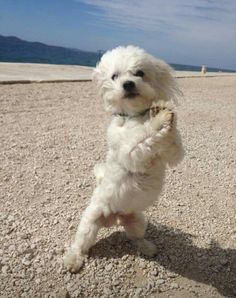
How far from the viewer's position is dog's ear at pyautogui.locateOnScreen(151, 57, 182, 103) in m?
3.49

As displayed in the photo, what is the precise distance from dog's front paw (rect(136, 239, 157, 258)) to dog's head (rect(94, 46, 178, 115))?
1203 mm

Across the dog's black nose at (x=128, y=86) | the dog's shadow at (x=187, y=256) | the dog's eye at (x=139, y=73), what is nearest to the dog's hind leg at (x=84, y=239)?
the dog's shadow at (x=187, y=256)

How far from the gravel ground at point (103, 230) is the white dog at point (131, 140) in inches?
10.9

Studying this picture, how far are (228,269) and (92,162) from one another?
8.27 ft

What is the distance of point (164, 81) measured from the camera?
3.54 m

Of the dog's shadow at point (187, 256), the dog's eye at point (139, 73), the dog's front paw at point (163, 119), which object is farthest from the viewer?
the dog's shadow at point (187, 256)

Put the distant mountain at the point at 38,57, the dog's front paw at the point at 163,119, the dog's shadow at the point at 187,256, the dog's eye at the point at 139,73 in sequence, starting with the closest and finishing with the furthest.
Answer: the dog's front paw at the point at 163,119 → the dog's eye at the point at 139,73 → the dog's shadow at the point at 187,256 → the distant mountain at the point at 38,57

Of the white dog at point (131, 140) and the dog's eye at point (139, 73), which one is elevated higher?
the dog's eye at point (139, 73)

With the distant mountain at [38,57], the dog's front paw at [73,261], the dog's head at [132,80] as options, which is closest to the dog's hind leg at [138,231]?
the dog's front paw at [73,261]

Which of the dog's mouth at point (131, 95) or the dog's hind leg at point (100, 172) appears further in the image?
the dog's hind leg at point (100, 172)

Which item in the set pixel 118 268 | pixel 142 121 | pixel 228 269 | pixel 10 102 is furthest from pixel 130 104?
pixel 10 102

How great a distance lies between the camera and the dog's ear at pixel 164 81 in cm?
349

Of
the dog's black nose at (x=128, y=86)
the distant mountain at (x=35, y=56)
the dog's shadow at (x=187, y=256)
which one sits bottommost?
the distant mountain at (x=35, y=56)

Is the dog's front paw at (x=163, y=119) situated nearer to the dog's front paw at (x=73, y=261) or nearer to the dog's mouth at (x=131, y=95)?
the dog's mouth at (x=131, y=95)
